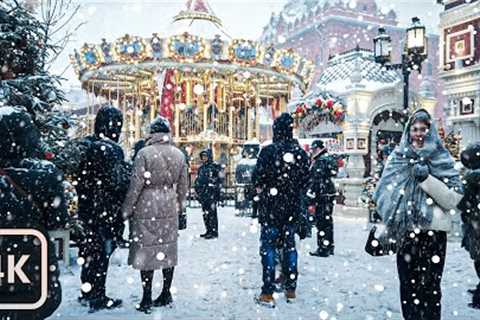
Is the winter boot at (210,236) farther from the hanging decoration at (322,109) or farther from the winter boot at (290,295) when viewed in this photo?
the hanging decoration at (322,109)

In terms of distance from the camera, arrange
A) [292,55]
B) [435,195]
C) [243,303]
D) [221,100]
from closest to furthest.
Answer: [435,195], [243,303], [292,55], [221,100]

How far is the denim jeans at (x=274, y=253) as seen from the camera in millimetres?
4832

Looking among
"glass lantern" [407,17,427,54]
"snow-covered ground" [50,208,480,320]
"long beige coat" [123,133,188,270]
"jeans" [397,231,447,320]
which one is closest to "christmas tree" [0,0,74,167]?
"long beige coat" [123,133,188,270]

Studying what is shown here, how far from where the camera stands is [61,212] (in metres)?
2.28

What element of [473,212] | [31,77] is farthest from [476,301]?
[31,77]

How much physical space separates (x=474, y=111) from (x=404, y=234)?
45.1 ft

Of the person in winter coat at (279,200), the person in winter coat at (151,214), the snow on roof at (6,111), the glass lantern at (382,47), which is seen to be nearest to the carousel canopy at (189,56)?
the glass lantern at (382,47)

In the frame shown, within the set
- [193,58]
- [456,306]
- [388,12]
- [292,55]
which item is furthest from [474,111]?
[388,12]

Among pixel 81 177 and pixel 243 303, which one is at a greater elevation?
pixel 81 177

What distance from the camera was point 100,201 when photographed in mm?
4359

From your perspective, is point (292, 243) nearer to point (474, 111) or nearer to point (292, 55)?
point (474, 111)

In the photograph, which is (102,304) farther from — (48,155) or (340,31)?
(340,31)

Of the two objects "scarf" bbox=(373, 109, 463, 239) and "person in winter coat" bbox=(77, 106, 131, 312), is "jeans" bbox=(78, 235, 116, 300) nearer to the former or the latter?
"person in winter coat" bbox=(77, 106, 131, 312)

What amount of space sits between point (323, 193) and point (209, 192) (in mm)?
2699
